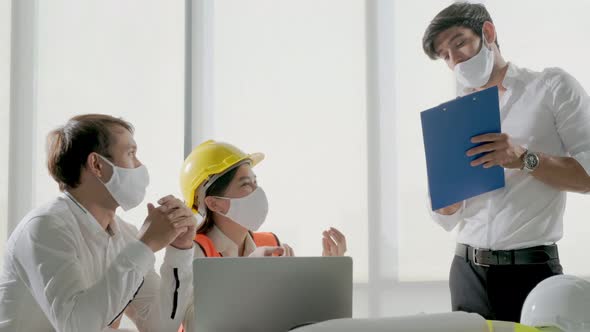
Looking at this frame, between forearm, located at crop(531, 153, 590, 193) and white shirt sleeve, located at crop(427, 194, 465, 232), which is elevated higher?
forearm, located at crop(531, 153, 590, 193)

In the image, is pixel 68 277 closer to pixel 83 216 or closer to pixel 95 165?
pixel 83 216

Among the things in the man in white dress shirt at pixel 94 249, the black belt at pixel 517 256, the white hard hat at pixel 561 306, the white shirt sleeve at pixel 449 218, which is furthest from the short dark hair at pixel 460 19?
the white hard hat at pixel 561 306

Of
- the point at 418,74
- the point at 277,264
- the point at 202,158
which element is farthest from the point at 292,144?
the point at 277,264

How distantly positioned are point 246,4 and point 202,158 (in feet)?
6.65

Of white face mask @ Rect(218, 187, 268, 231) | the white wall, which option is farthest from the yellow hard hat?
the white wall

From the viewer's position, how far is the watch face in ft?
6.28

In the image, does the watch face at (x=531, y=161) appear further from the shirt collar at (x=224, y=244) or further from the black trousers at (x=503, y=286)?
the shirt collar at (x=224, y=244)

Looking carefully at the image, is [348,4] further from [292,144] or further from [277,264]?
[277,264]

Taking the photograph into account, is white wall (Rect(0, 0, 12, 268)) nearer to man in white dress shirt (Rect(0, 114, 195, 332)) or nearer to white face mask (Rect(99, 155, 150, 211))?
man in white dress shirt (Rect(0, 114, 195, 332))

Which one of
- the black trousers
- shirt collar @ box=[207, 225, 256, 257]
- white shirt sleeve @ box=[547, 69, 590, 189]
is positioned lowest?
the black trousers

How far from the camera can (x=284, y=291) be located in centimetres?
129

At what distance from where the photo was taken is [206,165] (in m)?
2.21

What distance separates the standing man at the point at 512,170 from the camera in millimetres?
1933

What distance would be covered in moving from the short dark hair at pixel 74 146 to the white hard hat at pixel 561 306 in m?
1.18
